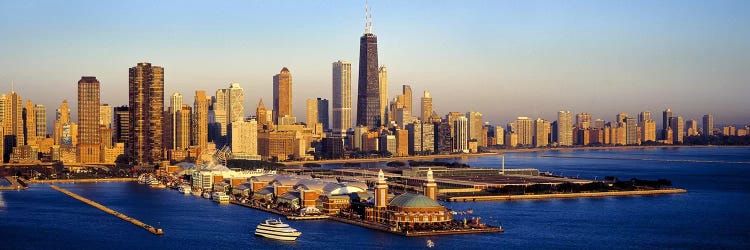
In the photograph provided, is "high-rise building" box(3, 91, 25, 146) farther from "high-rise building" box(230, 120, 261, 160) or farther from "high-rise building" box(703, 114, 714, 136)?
"high-rise building" box(703, 114, 714, 136)

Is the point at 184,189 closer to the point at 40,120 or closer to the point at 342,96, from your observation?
the point at 40,120

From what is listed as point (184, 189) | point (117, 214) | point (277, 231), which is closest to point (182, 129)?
point (184, 189)

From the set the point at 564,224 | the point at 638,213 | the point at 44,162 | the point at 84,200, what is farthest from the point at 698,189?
the point at 44,162

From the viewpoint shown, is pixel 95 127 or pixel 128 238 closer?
pixel 128 238

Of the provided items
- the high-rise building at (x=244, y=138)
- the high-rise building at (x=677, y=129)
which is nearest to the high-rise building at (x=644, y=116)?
the high-rise building at (x=677, y=129)

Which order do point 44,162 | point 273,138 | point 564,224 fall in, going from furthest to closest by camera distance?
point 273,138 → point 44,162 → point 564,224

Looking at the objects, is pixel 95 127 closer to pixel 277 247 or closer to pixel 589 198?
pixel 589 198
